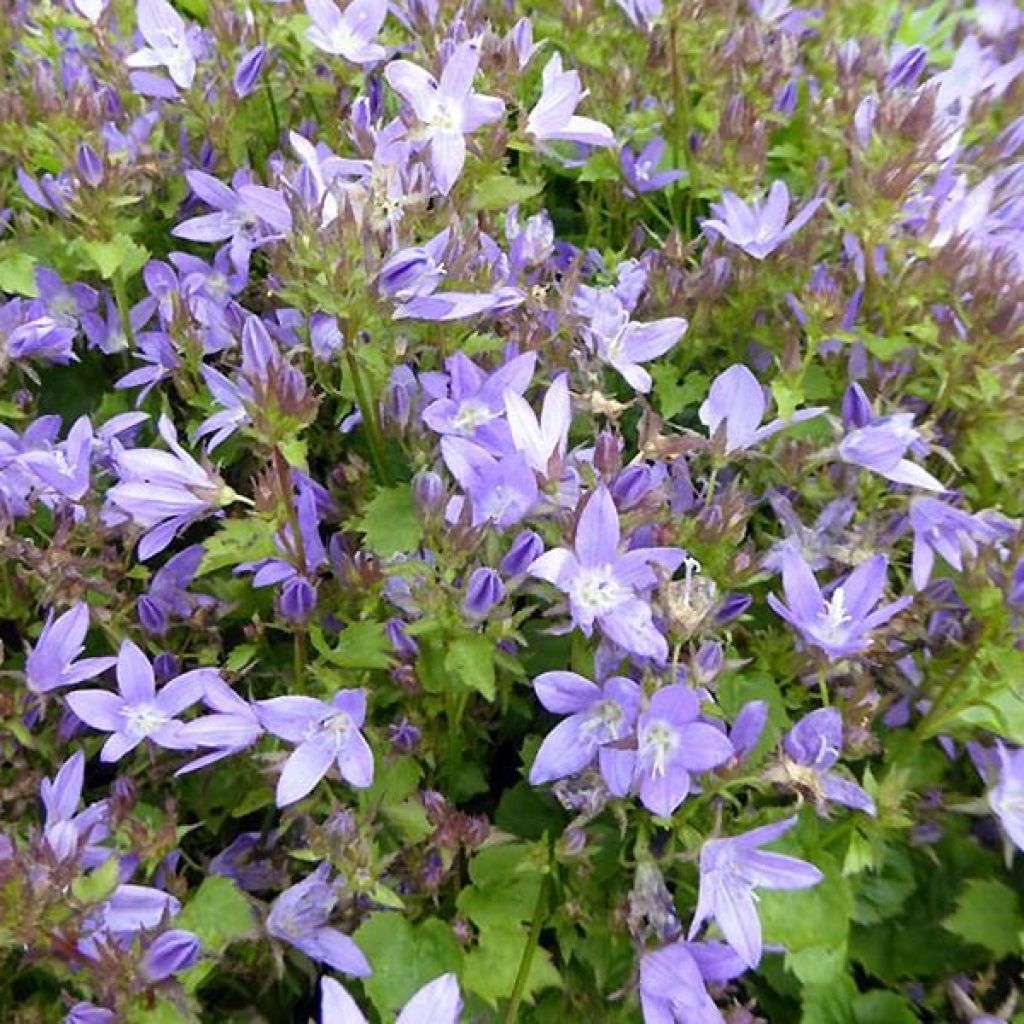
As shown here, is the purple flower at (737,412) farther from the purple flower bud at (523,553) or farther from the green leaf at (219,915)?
the green leaf at (219,915)

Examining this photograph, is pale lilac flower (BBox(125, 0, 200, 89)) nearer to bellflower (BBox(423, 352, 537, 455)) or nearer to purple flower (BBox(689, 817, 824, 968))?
bellflower (BBox(423, 352, 537, 455))

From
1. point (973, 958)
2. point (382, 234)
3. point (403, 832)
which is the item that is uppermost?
point (382, 234)

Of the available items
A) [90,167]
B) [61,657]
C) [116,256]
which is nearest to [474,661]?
[61,657]

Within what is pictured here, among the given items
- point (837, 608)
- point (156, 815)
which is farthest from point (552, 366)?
point (156, 815)

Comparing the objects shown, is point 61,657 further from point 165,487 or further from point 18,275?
point 18,275

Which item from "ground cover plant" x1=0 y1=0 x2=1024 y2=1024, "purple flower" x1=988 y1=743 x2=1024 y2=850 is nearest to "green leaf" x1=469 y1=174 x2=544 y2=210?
"ground cover plant" x1=0 y1=0 x2=1024 y2=1024

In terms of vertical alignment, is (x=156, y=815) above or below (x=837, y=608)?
below

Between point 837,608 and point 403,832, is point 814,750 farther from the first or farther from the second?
point 403,832
